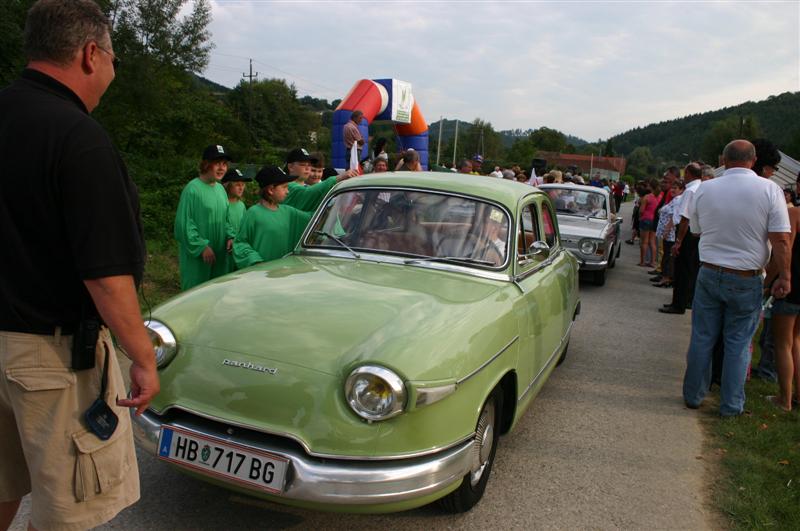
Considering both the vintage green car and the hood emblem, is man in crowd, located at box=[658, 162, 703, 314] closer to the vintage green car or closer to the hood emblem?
the vintage green car

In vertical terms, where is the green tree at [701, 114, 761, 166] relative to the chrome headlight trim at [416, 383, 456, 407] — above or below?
above

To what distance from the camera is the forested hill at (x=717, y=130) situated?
96188mm

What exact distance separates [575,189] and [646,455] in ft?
27.4

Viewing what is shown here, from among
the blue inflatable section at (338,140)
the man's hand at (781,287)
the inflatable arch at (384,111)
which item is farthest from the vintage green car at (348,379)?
the blue inflatable section at (338,140)

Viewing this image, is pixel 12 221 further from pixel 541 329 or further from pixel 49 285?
pixel 541 329

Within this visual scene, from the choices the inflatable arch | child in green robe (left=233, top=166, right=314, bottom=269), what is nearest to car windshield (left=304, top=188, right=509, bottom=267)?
child in green robe (left=233, top=166, right=314, bottom=269)

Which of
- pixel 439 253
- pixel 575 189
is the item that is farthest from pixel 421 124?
pixel 439 253

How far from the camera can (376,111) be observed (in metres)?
19.3

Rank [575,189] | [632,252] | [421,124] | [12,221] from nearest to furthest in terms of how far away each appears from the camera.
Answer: [12,221] → [575,189] → [632,252] → [421,124]

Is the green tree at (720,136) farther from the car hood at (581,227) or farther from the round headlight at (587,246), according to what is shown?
the round headlight at (587,246)

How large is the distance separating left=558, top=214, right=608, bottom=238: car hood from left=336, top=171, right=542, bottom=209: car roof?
5903 millimetres

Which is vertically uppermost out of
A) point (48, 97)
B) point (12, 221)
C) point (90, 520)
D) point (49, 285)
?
Result: point (48, 97)

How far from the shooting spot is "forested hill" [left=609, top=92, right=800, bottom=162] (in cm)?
9619

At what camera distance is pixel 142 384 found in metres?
1.93
